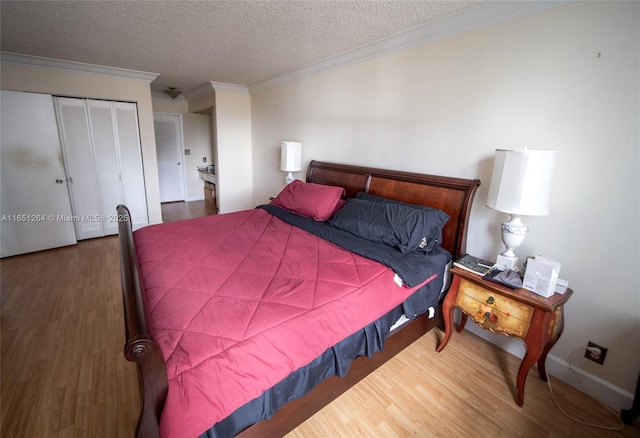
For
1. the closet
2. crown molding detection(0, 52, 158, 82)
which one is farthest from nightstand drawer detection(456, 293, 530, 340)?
crown molding detection(0, 52, 158, 82)

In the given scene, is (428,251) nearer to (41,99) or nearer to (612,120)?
(612,120)

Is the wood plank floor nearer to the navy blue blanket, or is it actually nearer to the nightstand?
the nightstand

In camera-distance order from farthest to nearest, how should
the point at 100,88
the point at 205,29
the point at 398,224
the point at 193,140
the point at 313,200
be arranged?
the point at 193,140 < the point at 100,88 < the point at 313,200 < the point at 205,29 < the point at 398,224

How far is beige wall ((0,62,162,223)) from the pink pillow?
8.70ft

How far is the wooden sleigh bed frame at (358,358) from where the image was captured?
0.83 meters

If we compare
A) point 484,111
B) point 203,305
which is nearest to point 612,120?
point 484,111

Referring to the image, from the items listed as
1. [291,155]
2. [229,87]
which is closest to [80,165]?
[229,87]

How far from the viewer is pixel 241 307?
1245 mm

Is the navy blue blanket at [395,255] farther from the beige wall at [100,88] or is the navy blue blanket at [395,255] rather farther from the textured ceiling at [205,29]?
the beige wall at [100,88]

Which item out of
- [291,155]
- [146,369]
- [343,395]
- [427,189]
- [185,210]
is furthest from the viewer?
[185,210]

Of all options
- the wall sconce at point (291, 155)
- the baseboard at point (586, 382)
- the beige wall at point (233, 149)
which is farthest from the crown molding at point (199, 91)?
the baseboard at point (586, 382)

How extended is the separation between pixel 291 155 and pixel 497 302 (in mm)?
2749

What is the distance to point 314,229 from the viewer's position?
7.58ft

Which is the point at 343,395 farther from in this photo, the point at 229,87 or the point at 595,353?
the point at 229,87
